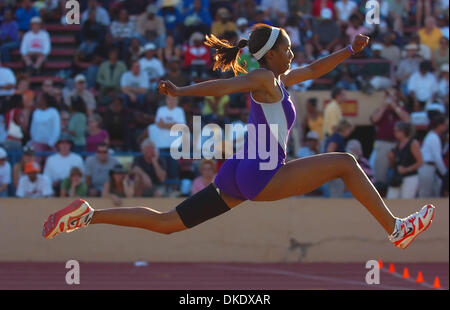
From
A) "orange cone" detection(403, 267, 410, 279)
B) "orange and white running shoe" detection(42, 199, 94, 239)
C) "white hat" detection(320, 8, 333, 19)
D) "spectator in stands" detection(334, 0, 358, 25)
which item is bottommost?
"orange cone" detection(403, 267, 410, 279)

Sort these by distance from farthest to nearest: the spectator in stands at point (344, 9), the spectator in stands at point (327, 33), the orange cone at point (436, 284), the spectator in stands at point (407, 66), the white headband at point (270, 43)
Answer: the spectator in stands at point (344, 9)
the spectator in stands at point (327, 33)
the spectator in stands at point (407, 66)
the orange cone at point (436, 284)
the white headband at point (270, 43)

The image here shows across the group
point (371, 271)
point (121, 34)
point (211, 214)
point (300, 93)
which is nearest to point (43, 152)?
point (121, 34)

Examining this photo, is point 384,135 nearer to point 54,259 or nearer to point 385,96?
point 385,96

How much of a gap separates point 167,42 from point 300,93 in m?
2.55

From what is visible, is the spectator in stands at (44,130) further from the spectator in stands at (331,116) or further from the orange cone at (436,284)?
the orange cone at (436,284)

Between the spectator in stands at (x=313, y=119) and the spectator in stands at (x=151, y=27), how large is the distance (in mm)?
3032

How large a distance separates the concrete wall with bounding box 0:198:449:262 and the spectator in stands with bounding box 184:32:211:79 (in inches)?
127

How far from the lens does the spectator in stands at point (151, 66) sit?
14.6 m

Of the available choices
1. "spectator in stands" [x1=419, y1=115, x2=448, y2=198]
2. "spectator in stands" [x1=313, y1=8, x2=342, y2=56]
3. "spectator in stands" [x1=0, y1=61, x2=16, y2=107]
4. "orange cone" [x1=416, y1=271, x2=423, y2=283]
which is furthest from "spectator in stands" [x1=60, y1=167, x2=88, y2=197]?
"spectator in stands" [x1=313, y1=8, x2=342, y2=56]

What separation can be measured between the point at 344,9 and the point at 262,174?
10.3 metres

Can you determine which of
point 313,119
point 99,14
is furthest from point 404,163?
point 99,14

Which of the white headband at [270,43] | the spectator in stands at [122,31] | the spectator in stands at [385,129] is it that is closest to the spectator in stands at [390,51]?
the spectator in stands at [385,129]

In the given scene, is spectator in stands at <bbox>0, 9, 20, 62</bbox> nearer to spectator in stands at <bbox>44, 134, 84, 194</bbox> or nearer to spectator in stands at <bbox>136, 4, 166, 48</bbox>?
spectator in stands at <bbox>136, 4, 166, 48</bbox>

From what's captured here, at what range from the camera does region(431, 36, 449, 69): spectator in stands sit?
594 inches
